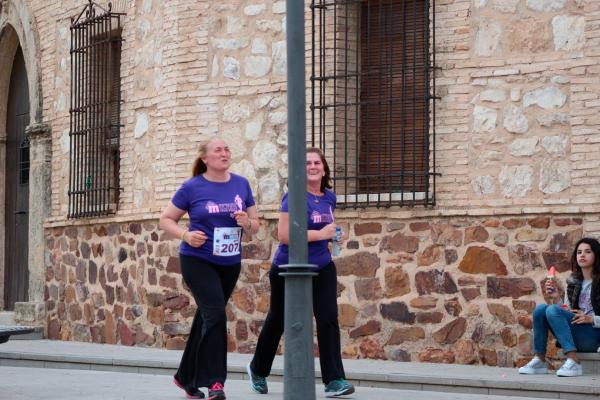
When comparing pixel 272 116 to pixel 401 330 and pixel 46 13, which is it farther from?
pixel 46 13

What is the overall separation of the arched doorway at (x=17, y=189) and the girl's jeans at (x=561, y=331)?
10.6 metres

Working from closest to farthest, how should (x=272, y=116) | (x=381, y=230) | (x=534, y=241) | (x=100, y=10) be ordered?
(x=534, y=241) → (x=381, y=230) → (x=272, y=116) → (x=100, y=10)

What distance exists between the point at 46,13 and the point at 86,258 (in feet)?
11.9

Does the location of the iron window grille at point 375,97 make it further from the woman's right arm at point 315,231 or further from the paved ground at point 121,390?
the woman's right arm at point 315,231

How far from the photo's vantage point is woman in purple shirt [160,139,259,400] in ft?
33.2

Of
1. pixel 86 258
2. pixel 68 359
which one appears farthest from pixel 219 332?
pixel 86 258

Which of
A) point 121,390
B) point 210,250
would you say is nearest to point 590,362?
point 210,250

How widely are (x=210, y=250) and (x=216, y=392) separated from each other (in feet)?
3.32

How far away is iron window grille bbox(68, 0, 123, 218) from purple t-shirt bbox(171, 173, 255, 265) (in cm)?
763

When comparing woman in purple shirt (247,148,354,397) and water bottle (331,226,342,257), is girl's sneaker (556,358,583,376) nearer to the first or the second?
woman in purple shirt (247,148,354,397)

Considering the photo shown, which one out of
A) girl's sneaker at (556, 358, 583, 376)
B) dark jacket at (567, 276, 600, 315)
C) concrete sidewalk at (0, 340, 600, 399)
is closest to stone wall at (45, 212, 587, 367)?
concrete sidewalk at (0, 340, 600, 399)

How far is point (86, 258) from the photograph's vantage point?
60.3 feet

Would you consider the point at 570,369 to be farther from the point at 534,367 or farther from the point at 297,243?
the point at 297,243

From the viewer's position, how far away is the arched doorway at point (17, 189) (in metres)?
21.1
